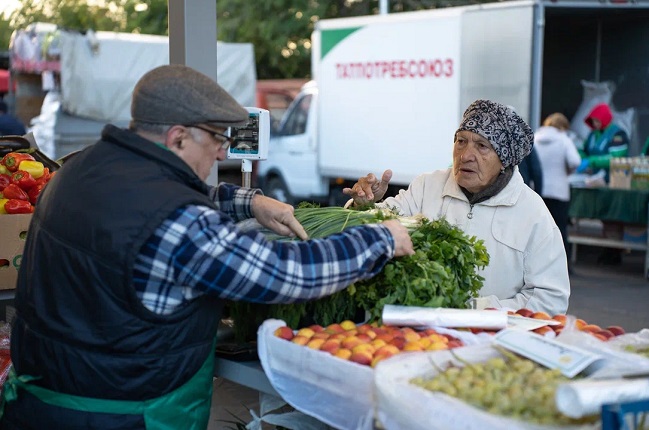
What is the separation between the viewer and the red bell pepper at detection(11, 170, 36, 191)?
15.3 ft

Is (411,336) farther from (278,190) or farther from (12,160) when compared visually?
(278,190)

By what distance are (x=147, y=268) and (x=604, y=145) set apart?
10.3m

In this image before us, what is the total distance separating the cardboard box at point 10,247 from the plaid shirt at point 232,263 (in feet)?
6.68

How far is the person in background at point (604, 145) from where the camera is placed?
1176 cm

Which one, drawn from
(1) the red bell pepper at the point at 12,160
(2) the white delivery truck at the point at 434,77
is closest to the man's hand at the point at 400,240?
(1) the red bell pepper at the point at 12,160

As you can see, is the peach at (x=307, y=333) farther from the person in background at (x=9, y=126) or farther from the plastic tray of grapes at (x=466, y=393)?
the person in background at (x=9, y=126)

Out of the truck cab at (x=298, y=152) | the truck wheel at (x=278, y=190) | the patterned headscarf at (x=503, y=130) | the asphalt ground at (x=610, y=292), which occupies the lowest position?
the asphalt ground at (x=610, y=292)

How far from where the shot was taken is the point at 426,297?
2916mm

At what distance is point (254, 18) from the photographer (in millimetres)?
22828

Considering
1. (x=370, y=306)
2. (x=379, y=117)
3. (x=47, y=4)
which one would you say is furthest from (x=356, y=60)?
(x=47, y=4)

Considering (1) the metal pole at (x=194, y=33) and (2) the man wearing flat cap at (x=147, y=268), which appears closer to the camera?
(2) the man wearing flat cap at (x=147, y=268)

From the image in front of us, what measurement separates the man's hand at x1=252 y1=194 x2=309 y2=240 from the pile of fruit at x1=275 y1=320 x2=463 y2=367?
0.35m

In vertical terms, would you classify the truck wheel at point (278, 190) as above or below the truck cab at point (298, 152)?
below

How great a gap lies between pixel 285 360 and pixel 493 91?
901 cm
